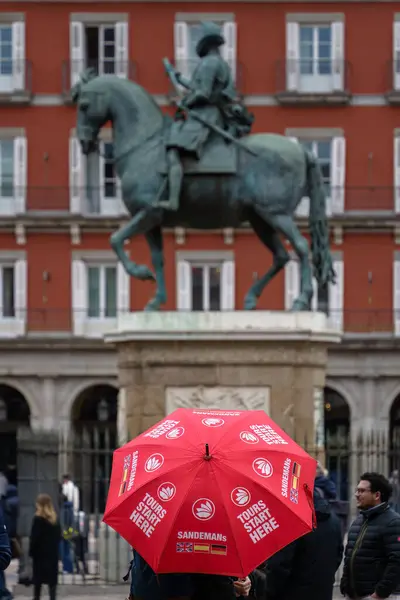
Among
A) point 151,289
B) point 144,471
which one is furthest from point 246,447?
point 151,289

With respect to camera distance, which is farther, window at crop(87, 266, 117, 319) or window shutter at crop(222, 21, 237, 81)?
window shutter at crop(222, 21, 237, 81)

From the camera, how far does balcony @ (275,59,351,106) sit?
38531mm

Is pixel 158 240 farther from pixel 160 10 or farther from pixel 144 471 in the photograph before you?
pixel 160 10

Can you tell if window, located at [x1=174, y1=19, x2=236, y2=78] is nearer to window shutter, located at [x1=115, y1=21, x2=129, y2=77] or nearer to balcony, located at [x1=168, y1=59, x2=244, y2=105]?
balcony, located at [x1=168, y1=59, x2=244, y2=105]

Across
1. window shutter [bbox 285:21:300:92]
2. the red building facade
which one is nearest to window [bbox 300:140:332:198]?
the red building facade

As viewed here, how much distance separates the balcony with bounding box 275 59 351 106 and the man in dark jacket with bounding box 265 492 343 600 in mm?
29551

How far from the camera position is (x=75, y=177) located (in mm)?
38844

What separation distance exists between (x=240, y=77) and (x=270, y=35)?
4.14 feet

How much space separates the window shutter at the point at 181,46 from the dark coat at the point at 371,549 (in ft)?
97.6

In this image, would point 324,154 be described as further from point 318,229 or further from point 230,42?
point 318,229

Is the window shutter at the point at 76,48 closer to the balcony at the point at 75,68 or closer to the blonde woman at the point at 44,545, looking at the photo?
the balcony at the point at 75,68

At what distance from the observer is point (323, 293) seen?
3816 cm

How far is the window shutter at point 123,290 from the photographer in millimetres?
38250

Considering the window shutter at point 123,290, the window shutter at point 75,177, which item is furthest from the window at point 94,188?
the window shutter at point 123,290
